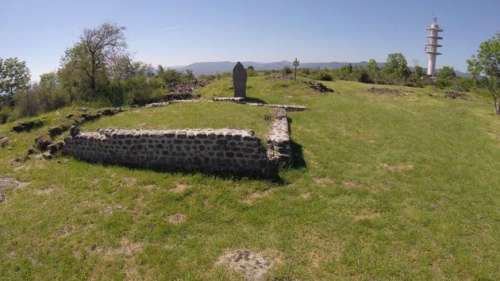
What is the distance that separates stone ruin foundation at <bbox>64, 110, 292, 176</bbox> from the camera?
9.16 m

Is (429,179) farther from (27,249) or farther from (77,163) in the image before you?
(77,163)

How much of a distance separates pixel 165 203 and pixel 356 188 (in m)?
5.19

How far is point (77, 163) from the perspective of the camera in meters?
10.7

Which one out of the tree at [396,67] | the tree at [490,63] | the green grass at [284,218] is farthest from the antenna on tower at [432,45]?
the green grass at [284,218]

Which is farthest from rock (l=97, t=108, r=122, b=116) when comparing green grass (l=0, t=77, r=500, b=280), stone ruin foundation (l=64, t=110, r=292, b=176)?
stone ruin foundation (l=64, t=110, r=292, b=176)

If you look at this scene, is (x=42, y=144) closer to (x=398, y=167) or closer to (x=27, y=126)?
(x=27, y=126)

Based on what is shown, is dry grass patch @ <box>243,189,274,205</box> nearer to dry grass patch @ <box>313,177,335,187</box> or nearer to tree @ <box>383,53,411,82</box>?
dry grass patch @ <box>313,177,335,187</box>

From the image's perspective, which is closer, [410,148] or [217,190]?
[217,190]

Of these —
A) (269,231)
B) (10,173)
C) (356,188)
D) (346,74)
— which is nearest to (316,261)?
(269,231)

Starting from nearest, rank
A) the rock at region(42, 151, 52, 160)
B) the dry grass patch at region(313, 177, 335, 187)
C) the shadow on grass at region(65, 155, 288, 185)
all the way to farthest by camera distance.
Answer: the dry grass patch at region(313, 177, 335, 187), the shadow on grass at region(65, 155, 288, 185), the rock at region(42, 151, 52, 160)

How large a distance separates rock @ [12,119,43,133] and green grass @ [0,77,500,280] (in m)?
3.77

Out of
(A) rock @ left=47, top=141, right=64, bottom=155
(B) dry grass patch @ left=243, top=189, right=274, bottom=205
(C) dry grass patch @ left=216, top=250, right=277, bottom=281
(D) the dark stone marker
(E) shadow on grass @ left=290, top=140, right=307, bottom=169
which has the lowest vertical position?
(C) dry grass patch @ left=216, top=250, right=277, bottom=281

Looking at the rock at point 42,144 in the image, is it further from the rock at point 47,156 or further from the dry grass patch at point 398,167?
the dry grass patch at point 398,167

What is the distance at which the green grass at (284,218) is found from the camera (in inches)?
222
